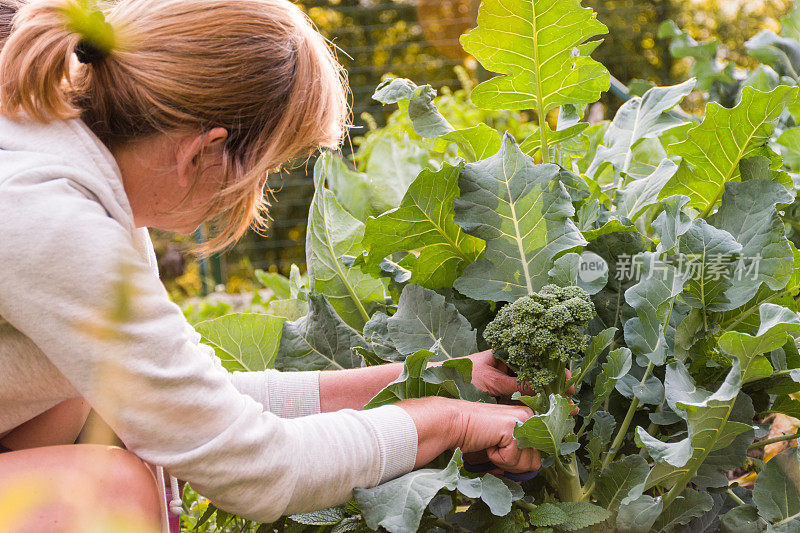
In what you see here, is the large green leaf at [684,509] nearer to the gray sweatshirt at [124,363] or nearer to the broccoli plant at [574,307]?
the broccoli plant at [574,307]

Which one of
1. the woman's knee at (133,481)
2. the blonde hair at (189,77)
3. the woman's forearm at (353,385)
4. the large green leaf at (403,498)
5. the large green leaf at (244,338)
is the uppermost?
the blonde hair at (189,77)

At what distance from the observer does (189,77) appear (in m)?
1.12

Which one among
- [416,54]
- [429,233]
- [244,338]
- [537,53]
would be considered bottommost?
[416,54]

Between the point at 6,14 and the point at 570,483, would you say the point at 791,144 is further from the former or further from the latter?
the point at 6,14

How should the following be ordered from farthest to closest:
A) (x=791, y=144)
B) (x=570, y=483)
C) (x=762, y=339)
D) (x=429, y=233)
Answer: (x=791, y=144)
(x=429, y=233)
(x=570, y=483)
(x=762, y=339)

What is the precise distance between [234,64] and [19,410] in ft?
2.12

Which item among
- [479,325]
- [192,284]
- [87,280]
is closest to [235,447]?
[87,280]

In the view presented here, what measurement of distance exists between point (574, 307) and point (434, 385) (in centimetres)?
27

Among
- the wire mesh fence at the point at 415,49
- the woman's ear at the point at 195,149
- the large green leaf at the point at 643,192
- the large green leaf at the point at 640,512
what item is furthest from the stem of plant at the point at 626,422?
the wire mesh fence at the point at 415,49

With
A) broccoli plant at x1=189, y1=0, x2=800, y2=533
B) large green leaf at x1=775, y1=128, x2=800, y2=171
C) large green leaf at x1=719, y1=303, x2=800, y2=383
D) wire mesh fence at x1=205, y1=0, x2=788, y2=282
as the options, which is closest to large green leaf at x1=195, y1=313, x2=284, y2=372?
broccoli plant at x1=189, y1=0, x2=800, y2=533

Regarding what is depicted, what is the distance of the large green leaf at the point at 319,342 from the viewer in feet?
5.45

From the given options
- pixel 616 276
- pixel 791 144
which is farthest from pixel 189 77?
pixel 791 144

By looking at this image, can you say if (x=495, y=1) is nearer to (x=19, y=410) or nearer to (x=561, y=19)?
(x=561, y=19)

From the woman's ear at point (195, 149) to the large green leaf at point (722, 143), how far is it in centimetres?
86
